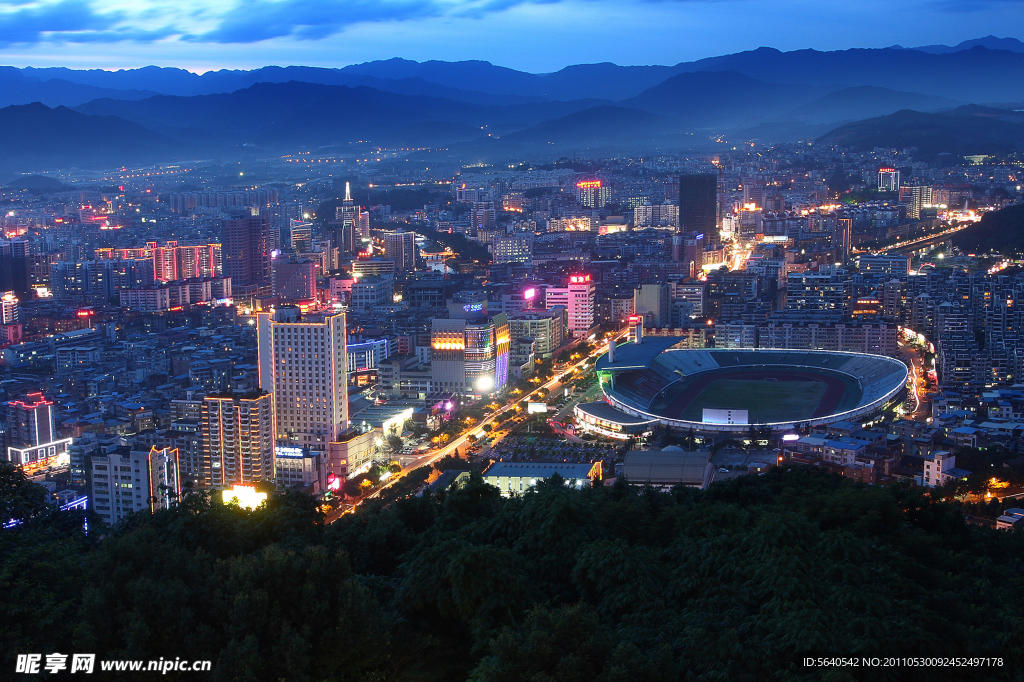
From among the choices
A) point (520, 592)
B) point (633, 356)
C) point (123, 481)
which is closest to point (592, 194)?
point (633, 356)

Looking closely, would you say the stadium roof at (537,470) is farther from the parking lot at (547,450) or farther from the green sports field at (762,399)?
the green sports field at (762,399)

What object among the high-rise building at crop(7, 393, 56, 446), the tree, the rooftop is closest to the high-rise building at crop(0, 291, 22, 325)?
the high-rise building at crop(7, 393, 56, 446)

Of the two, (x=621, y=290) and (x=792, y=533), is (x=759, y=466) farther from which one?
(x=621, y=290)

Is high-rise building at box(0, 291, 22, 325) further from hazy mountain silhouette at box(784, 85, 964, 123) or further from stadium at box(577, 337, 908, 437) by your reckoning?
hazy mountain silhouette at box(784, 85, 964, 123)

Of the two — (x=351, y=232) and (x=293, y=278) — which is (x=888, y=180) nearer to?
(x=351, y=232)

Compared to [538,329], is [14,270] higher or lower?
higher
